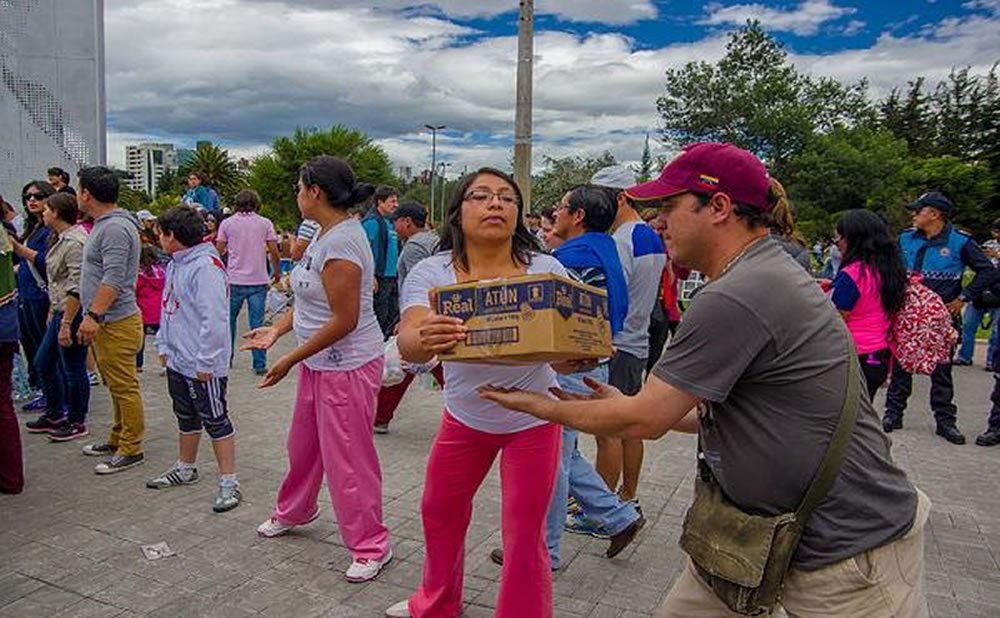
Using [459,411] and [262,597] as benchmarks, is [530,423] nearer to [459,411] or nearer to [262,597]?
[459,411]

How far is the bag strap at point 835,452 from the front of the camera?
5.77 ft

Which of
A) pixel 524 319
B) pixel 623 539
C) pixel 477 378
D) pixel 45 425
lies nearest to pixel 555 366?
pixel 477 378

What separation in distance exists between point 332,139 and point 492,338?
2517 inches

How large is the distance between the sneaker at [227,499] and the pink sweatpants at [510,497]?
2.06m

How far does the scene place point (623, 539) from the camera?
3.87 m

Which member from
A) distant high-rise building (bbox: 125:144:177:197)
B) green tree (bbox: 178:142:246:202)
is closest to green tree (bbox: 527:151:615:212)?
green tree (bbox: 178:142:246:202)

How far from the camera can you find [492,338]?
7.06ft

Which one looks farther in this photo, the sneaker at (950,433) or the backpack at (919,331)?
the sneaker at (950,433)

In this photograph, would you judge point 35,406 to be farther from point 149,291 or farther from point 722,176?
point 722,176

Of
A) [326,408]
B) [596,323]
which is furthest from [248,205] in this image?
[596,323]

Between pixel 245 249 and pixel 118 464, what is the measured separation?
150 inches

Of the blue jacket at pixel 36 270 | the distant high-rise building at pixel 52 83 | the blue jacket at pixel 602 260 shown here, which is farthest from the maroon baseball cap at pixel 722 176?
the distant high-rise building at pixel 52 83

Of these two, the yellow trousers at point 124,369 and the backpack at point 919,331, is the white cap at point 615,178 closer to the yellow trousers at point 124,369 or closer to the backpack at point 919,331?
the backpack at point 919,331

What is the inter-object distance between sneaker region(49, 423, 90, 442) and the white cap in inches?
188
